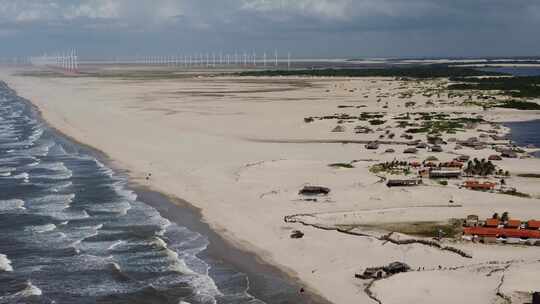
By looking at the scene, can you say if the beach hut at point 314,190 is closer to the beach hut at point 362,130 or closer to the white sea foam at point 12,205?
the white sea foam at point 12,205

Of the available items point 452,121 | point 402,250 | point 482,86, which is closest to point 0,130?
point 452,121

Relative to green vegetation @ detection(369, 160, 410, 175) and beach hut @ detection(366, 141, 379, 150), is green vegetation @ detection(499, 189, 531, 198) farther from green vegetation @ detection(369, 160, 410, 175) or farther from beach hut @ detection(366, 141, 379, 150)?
beach hut @ detection(366, 141, 379, 150)

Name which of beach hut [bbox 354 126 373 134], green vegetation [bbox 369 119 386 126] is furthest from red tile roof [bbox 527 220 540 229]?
green vegetation [bbox 369 119 386 126]

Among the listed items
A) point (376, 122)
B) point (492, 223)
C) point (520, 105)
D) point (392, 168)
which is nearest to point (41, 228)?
point (492, 223)

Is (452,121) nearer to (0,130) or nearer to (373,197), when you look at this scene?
(373,197)

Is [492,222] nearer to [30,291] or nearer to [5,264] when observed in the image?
[30,291]

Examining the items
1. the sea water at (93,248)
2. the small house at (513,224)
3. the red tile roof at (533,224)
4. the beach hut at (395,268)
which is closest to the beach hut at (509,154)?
the small house at (513,224)
